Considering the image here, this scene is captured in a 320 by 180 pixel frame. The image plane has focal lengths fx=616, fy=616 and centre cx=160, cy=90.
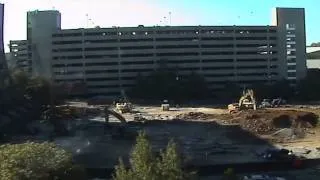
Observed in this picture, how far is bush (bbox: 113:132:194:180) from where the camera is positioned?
1458cm

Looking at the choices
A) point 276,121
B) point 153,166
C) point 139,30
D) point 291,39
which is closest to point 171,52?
point 139,30

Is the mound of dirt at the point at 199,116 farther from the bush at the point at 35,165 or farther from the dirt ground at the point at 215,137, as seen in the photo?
the bush at the point at 35,165

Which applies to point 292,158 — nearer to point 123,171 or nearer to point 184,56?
point 123,171

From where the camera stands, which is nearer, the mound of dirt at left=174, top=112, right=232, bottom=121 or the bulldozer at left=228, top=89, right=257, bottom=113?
the mound of dirt at left=174, top=112, right=232, bottom=121

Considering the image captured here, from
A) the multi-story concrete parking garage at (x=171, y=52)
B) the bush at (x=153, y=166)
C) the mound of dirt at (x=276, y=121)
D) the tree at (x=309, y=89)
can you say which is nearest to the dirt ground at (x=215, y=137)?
the mound of dirt at (x=276, y=121)

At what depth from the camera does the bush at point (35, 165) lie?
18.0 m

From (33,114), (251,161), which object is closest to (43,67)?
(33,114)

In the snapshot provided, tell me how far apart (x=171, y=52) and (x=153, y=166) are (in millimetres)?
140210

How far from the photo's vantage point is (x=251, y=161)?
48875 millimetres

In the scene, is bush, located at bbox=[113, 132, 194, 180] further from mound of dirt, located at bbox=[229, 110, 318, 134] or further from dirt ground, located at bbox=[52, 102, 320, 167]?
mound of dirt, located at bbox=[229, 110, 318, 134]

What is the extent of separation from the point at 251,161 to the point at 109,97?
99956 millimetres

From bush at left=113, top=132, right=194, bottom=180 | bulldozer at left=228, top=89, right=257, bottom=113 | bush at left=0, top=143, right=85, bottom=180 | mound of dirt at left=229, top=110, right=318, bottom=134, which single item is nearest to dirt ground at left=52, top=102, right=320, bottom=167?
mound of dirt at left=229, top=110, right=318, bottom=134

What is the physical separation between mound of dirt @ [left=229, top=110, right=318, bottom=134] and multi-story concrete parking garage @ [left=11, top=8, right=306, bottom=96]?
75529mm

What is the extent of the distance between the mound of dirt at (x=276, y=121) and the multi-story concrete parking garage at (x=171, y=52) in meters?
75.5
